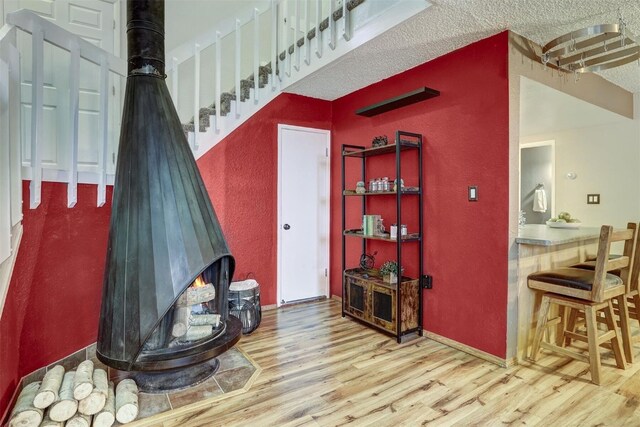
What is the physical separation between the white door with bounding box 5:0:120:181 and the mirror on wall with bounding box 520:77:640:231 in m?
3.67

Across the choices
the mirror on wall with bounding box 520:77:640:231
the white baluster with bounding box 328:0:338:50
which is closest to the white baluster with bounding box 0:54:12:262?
the white baluster with bounding box 328:0:338:50

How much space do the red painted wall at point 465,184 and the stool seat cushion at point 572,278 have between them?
1.08 feet

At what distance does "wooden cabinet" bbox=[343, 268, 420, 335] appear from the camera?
301cm

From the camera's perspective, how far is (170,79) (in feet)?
12.6

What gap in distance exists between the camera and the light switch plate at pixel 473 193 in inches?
107

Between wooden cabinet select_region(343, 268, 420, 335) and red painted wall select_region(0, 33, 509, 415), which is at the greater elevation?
red painted wall select_region(0, 33, 509, 415)

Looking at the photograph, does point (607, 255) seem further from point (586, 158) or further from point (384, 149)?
point (586, 158)

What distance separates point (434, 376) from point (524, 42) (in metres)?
2.50

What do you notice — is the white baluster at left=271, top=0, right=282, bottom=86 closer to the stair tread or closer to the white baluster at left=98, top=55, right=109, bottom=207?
the stair tread

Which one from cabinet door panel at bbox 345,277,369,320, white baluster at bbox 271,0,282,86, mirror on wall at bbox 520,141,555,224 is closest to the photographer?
cabinet door panel at bbox 345,277,369,320

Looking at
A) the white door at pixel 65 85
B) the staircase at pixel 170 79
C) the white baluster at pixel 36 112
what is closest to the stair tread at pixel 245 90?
the staircase at pixel 170 79

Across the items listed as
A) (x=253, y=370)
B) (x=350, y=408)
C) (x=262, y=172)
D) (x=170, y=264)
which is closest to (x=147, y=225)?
(x=170, y=264)

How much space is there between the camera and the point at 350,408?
2051 millimetres

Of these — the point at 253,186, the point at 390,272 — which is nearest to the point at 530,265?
the point at 390,272
